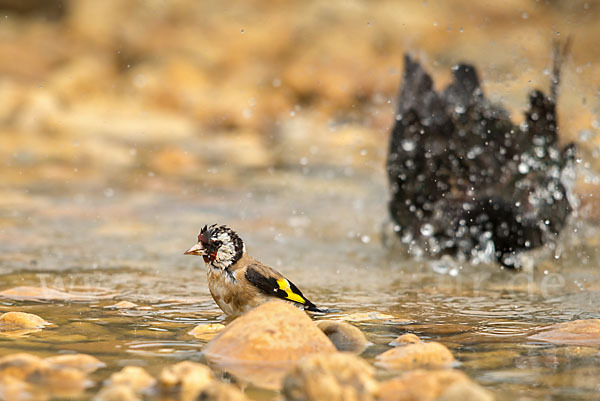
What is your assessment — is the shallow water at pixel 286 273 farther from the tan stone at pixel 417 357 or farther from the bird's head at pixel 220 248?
the bird's head at pixel 220 248

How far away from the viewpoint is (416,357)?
11.7 ft

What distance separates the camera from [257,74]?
16250 millimetres

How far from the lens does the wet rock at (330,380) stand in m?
2.84

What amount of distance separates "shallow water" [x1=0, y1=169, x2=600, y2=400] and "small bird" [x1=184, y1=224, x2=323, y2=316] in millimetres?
159

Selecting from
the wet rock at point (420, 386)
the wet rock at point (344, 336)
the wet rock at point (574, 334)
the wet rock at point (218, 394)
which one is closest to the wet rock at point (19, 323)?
the wet rock at point (344, 336)

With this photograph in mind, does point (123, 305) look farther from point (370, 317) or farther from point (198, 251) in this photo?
point (370, 317)

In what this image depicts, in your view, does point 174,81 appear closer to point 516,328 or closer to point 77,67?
point 77,67

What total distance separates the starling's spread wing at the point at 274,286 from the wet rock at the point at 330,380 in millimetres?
1492

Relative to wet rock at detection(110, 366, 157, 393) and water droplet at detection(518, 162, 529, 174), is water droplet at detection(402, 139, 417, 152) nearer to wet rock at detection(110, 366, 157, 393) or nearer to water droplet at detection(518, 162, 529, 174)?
water droplet at detection(518, 162, 529, 174)

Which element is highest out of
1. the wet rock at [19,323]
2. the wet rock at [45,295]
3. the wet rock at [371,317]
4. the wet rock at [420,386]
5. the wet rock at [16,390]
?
the wet rock at [45,295]


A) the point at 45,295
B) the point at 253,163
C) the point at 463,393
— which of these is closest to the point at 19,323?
the point at 45,295

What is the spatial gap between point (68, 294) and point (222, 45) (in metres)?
13.0

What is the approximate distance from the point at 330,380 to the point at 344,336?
1.09 m

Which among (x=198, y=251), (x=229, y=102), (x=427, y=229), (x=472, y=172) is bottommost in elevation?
(x=198, y=251)
